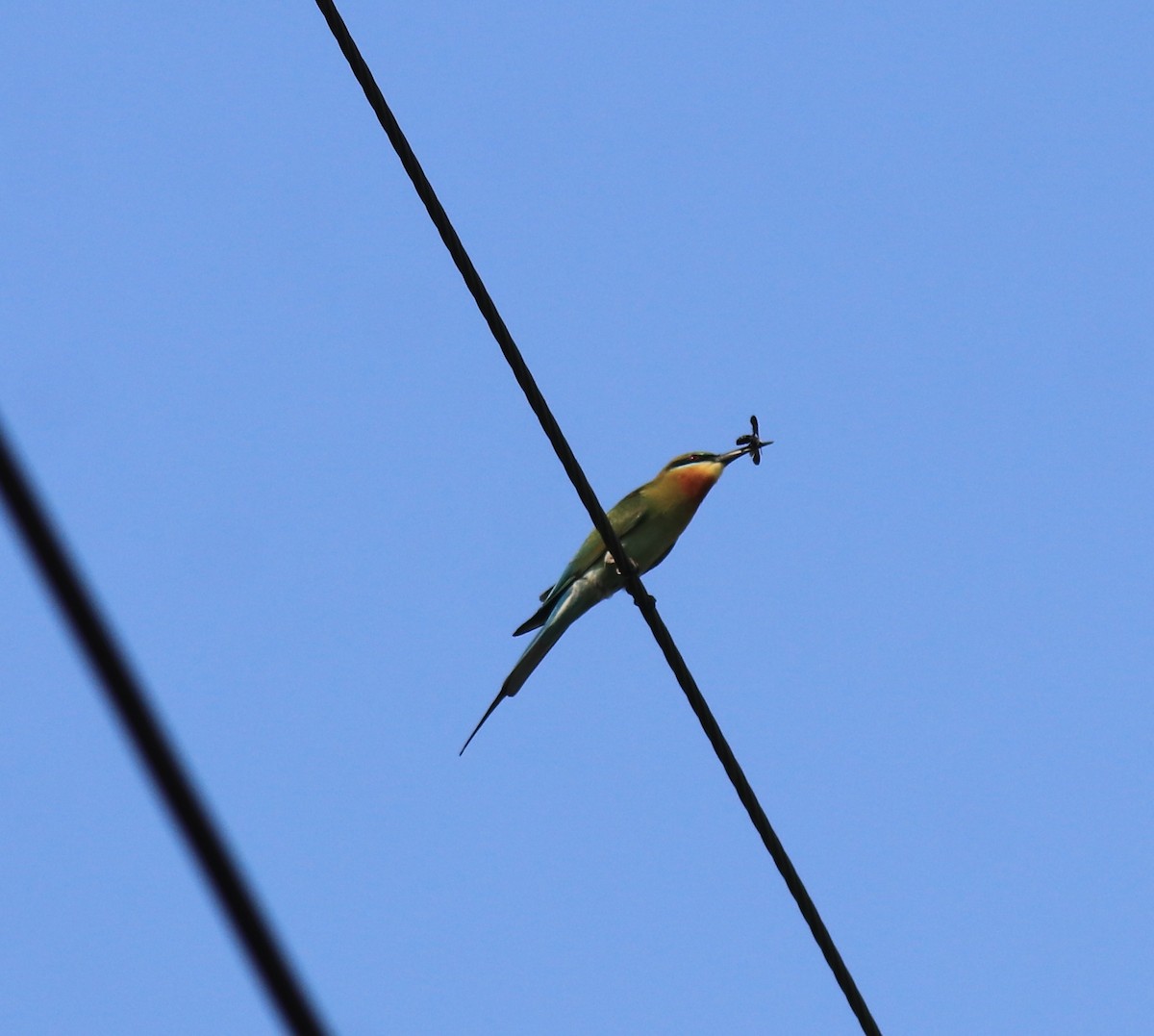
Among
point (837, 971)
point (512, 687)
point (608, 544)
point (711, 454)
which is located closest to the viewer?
point (837, 971)

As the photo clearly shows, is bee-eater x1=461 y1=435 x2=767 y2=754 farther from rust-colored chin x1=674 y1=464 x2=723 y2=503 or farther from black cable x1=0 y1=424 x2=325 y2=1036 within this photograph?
black cable x1=0 y1=424 x2=325 y2=1036

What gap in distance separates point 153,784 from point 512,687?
392cm

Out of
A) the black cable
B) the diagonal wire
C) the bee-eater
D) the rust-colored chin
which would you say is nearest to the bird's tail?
the bee-eater

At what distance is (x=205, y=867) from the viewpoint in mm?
634

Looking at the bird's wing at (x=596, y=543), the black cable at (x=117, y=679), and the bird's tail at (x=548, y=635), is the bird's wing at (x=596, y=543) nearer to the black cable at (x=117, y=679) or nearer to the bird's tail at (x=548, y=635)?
the bird's tail at (x=548, y=635)

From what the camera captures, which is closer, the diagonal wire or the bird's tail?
the diagonal wire

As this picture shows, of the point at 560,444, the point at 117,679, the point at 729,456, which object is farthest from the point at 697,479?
the point at 117,679

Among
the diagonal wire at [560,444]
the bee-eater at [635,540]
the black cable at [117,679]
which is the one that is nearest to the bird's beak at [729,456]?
the bee-eater at [635,540]

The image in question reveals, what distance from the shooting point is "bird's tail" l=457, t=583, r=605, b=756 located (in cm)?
451

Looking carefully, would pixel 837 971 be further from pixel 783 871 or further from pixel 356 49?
pixel 356 49

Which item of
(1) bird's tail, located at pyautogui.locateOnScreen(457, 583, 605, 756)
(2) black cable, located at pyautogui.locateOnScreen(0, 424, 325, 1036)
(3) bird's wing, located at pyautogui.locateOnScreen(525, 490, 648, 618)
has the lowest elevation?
(2) black cable, located at pyautogui.locateOnScreen(0, 424, 325, 1036)

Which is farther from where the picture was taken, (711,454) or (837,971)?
(711,454)

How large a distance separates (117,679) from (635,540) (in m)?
4.59

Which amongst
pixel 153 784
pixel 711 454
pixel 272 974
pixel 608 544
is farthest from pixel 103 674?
pixel 711 454
